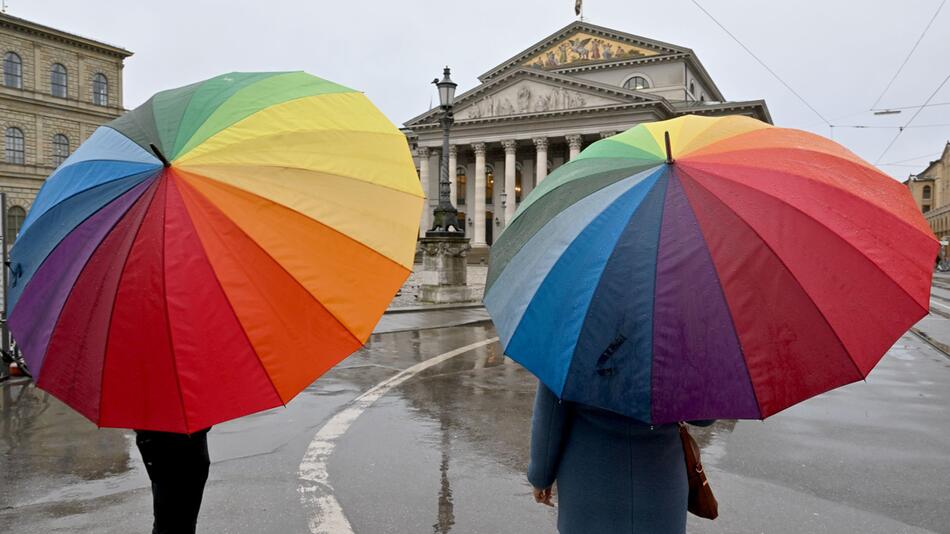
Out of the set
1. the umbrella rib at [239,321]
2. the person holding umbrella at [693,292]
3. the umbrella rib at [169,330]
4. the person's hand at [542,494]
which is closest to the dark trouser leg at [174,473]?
the umbrella rib at [169,330]

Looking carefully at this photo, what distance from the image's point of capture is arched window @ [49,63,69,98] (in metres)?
49.8

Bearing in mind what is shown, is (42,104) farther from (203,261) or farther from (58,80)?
(203,261)

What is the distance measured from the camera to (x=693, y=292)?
1958 mm

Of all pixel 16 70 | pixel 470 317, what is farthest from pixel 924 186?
pixel 16 70

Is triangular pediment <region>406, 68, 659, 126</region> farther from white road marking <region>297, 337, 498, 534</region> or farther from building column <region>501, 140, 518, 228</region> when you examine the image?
white road marking <region>297, 337, 498, 534</region>

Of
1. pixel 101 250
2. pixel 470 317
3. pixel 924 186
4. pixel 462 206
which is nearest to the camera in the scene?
pixel 101 250

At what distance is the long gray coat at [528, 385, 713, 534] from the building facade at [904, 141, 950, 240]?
3259 inches

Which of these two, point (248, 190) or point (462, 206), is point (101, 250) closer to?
point (248, 190)

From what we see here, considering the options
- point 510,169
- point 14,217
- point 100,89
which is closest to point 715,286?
point 510,169

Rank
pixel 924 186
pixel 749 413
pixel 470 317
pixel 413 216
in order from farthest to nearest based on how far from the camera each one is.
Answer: pixel 924 186 → pixel 470 317 → pixel 413 216 → pixel 749 413

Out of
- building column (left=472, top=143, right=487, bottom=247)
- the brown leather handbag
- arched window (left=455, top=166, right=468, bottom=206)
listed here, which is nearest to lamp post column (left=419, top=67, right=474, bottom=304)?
the brown leather handbag

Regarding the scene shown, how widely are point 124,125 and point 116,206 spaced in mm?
507

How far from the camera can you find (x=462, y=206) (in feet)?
207

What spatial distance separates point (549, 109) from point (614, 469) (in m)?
53.1
